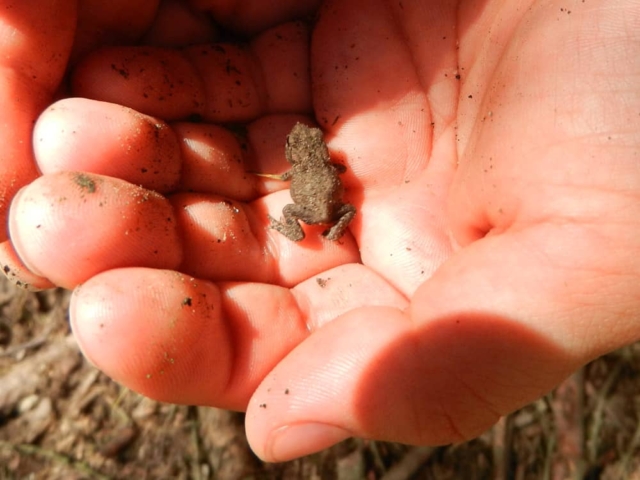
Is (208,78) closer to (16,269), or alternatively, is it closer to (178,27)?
(178,27)

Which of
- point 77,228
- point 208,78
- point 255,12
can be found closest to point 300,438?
point 77,228

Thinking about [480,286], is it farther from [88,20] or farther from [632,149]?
[88,20]

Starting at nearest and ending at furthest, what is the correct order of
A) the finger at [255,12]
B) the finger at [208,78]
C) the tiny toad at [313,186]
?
the finger at [208,78], the tiny toad at [313,186], the finger at [255,12]

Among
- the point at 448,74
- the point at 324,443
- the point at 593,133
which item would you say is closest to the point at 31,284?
the point at 324,443

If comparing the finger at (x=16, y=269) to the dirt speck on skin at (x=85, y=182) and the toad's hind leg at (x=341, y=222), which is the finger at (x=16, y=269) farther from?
the toad's hind leg at (x=341, y=222)

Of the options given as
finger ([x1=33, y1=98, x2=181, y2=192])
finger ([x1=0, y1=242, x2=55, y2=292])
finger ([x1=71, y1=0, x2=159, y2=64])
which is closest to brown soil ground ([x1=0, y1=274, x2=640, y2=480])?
finger ([x1=0, y1=242, x2=55, y2=292])

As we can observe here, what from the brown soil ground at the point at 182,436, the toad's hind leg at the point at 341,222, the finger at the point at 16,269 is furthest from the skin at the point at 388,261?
the brown soil ground at the point at 182,436
